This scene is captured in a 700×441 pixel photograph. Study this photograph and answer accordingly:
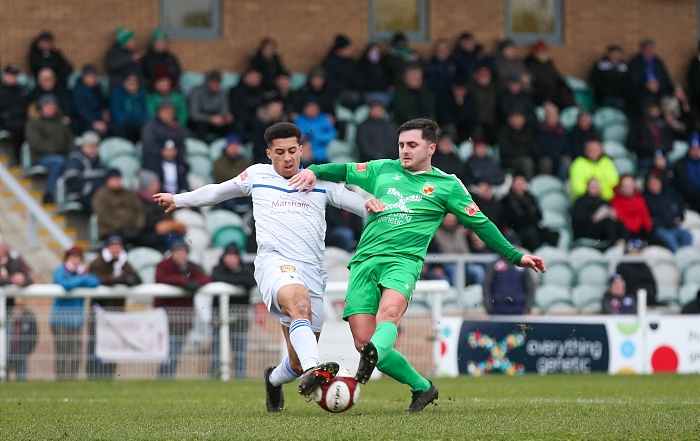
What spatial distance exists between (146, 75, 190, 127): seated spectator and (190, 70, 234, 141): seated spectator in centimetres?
17

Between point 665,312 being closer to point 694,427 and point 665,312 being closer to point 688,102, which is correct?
point 688,102

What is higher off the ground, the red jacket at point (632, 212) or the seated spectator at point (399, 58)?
the seated spectator at point (399, 58)

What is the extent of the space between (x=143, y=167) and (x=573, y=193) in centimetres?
692

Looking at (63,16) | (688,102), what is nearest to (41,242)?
(63,16)

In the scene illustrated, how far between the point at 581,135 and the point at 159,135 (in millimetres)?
7354

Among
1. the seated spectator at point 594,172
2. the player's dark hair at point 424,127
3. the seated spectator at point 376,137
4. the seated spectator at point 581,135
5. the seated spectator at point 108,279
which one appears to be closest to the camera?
the player's dark hair at point 424,127

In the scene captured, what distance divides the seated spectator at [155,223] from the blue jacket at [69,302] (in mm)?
1472

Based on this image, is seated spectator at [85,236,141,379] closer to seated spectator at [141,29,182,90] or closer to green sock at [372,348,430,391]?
seated spectator at [141,29,182,90]

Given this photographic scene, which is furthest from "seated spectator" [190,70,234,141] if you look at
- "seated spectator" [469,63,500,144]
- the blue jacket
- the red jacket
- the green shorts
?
the green shorts

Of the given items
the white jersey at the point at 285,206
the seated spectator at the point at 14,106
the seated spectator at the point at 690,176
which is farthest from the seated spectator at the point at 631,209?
the white jersey at the point at 285,206

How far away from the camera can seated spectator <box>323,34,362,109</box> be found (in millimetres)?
21047

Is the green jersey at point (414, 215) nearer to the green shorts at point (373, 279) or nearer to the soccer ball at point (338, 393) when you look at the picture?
the green shorts at point (373, 279)

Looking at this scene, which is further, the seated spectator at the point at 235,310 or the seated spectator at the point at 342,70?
the seated spectator at the point at 342,70

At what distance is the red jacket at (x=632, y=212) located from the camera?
1980cm
